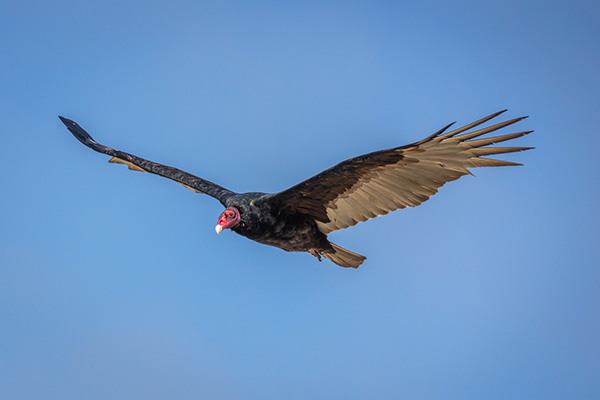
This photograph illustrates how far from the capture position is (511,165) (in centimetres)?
513

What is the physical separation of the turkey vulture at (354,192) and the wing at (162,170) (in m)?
0.04

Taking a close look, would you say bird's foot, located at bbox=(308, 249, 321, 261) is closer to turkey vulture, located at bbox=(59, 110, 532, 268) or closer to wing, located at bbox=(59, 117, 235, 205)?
turkey vulture, located at bbox=(59, 110, 532, 268)

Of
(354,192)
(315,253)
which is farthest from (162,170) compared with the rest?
(354,192)

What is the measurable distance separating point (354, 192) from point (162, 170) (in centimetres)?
270

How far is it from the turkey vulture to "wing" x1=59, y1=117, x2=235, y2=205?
39 millimetres

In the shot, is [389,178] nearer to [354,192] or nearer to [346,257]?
[354,192]

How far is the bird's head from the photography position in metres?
5.80

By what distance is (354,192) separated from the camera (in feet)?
19.3

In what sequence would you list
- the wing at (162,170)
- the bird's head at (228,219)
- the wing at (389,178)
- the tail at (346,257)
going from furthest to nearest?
the tail at (346,257), the wing at (162,170), the bird's head at (228,219), the wing at (389,178)

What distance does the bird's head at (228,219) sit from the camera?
19.0 ft

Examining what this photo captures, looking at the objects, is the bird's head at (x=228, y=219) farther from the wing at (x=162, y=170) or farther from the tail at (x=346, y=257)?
the tail at (x=346, y=257)

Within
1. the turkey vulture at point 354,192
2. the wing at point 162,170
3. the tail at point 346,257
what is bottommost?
the tail at point 346,257

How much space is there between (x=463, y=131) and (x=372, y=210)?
1405 mm

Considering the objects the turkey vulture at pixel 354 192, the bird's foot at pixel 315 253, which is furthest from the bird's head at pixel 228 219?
the bird's foot at pixel 315 253
